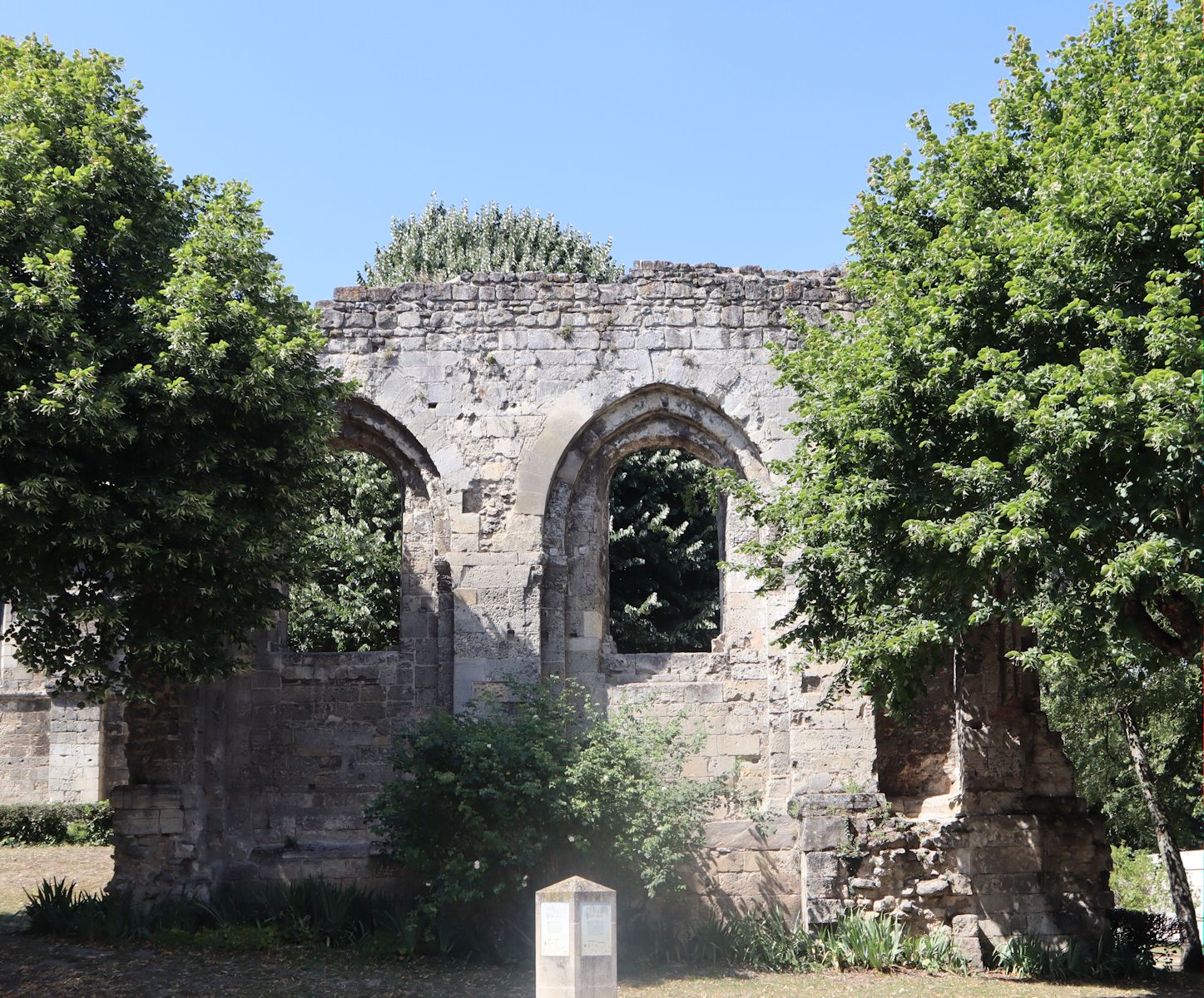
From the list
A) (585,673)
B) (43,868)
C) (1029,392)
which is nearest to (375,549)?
(43,868)

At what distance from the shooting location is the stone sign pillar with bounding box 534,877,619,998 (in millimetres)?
9047

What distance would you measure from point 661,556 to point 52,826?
421 inches

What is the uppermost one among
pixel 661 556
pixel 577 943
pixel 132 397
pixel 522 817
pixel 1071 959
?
pixel 132 397

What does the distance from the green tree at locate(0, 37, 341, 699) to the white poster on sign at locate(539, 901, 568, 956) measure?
14.0 ft

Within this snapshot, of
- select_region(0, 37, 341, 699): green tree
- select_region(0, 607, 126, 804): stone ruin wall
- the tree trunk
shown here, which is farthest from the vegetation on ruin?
select_region(0, 37, 341, 699): green tree

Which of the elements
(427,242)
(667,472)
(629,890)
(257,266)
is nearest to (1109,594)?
(629,890)

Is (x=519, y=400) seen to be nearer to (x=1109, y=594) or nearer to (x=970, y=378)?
(x=970, y=378)

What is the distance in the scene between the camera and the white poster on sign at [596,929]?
9094 millimetres

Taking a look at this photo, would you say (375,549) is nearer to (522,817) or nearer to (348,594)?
(348,594)

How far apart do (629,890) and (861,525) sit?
4541 millimetres

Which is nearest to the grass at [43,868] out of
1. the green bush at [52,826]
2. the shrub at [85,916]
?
the green bush at [52,826]

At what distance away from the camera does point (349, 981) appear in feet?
37.1

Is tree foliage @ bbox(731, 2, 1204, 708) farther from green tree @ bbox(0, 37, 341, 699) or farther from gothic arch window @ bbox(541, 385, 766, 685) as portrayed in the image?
green tree @ bbox(0, 37, 341, 699)

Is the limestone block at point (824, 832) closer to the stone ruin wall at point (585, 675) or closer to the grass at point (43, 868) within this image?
the stone ruin wall at point (585, 675)
